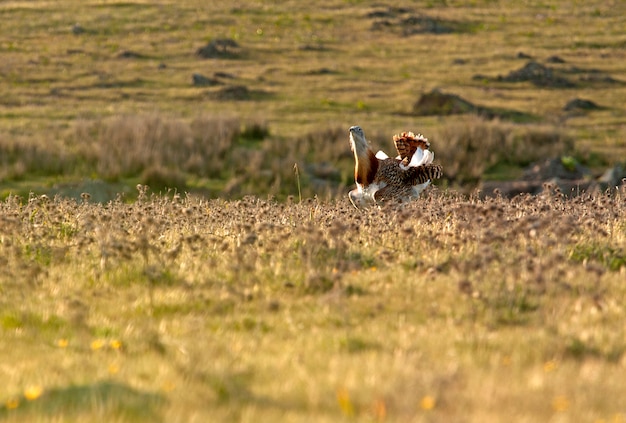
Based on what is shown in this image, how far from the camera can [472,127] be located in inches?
989

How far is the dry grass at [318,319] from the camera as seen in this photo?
13.1 ft

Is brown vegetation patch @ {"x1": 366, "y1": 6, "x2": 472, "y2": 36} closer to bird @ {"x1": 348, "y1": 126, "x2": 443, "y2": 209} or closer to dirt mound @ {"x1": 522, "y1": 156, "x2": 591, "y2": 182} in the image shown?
dirt mound @ {"x1": 522, "y1": 156, "x2": 591, "y2": 182}

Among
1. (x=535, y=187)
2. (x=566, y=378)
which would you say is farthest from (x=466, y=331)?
(x=535, y=187)

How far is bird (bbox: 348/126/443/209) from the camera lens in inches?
376

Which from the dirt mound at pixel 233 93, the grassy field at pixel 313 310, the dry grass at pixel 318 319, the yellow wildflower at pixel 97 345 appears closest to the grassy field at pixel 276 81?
the dirt mound at pixel 233 93

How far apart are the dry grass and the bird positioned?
121 centimetres

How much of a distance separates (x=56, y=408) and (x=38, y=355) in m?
1.06

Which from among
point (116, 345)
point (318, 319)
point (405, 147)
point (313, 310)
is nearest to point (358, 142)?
point (405, 147)

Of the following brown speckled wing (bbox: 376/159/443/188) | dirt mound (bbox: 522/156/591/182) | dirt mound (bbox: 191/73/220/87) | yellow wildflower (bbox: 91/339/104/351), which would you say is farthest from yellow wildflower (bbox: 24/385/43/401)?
dirt mound (bbox: 191/73/220/87)

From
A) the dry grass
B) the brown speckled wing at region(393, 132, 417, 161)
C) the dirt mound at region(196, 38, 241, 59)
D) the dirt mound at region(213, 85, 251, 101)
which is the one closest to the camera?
the dry grass

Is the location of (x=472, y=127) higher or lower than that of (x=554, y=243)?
lower

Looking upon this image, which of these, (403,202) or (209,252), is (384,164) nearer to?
(403,202)

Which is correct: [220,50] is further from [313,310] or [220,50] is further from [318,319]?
[318,319]

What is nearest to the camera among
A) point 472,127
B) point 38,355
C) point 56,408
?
point 56,408
